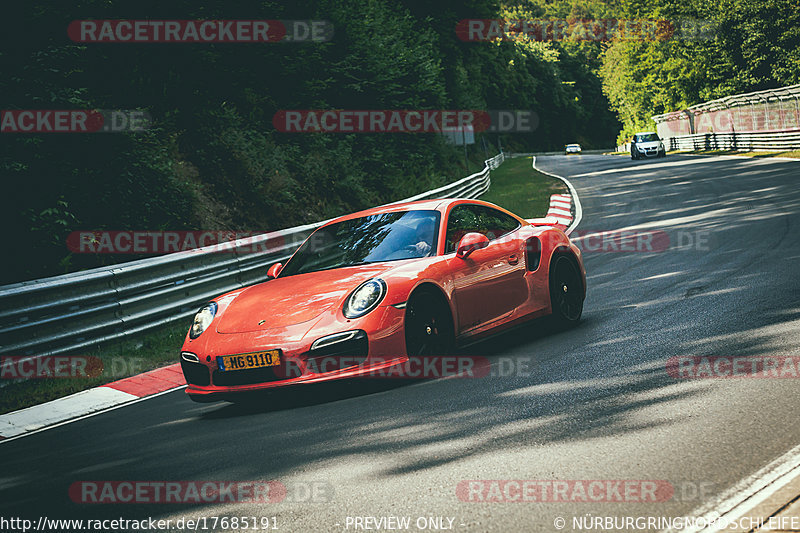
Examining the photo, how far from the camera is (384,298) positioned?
19.4 feet

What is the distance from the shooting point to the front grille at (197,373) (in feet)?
19.5

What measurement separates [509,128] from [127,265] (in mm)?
95950

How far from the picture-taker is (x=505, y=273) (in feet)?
23.2

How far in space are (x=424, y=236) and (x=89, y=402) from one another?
3273mm

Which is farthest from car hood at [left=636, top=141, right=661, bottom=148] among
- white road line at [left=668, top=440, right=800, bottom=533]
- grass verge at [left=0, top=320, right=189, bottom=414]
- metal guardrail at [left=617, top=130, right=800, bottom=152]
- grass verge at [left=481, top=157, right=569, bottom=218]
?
white road line at [left=668, top=440, right=800, bottom=533]

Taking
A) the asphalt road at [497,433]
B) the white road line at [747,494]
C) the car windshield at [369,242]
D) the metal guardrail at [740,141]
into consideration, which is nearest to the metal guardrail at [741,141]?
the metal guardrail at [740,141]

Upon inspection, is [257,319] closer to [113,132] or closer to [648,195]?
[113,132]

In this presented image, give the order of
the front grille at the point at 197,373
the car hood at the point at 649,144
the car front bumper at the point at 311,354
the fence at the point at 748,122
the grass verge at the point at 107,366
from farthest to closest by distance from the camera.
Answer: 1. the car hood at the point at 649,144
2. the fence at the point at 748,122
3. the grass verge at the point at 107,366
4. the front grille at the point at 197,373
5. the car front bumper at the point at 311,354

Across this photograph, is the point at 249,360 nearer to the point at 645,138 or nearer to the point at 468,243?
the point at 468,243

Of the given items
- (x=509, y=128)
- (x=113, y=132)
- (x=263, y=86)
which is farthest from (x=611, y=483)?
(x=509, y=128)

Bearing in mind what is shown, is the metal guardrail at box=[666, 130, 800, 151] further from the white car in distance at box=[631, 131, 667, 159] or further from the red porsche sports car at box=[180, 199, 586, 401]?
the red porsche sports car at box=[180, 199, 586, 401]

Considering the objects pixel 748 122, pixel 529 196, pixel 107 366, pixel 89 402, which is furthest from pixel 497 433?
pixel 748 122

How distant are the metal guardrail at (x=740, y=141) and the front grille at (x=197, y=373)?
32763 mm

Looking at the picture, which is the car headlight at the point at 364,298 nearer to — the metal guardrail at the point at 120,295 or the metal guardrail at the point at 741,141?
the metal guardrail at the point at 120,295
